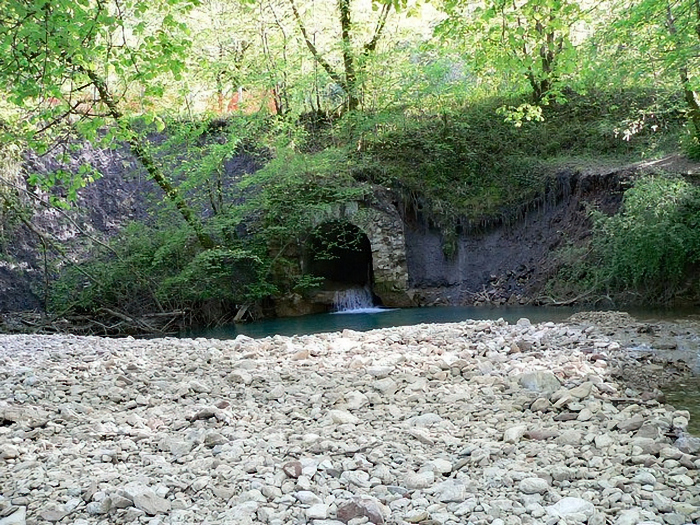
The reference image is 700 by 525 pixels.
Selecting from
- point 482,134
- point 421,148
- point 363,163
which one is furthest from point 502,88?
point 363,163

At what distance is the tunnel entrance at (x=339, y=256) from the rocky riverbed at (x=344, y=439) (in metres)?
8.96

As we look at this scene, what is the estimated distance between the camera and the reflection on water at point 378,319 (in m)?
11.5

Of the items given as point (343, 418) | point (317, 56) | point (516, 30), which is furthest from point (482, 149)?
point (343, 418)

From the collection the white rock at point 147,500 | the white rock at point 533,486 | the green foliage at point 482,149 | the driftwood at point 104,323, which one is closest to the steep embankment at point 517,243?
the green foliage at point 482,149

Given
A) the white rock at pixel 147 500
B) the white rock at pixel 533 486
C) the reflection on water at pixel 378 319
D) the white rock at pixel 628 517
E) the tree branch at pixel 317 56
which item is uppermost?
the tree branch at pixel 317 56

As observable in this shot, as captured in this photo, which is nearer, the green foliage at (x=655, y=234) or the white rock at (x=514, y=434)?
the white rock at (x=514, y=434)

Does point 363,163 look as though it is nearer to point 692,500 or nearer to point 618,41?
point 618,41

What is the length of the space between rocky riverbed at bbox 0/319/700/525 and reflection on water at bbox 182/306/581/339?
473cm

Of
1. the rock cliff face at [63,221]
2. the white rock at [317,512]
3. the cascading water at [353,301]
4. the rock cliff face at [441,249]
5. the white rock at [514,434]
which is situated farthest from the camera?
the cascading water at [353,301]

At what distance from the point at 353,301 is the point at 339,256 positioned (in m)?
2.22

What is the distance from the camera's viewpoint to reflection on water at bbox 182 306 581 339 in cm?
1155

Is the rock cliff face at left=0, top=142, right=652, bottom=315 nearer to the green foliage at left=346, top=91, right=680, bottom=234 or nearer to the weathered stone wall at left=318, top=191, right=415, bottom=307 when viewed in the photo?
the weathered stone wall at left=318, top=191, right=415, bottom=307

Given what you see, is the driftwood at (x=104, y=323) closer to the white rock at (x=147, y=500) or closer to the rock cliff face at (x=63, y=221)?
the rock cliff face at (x=63, y=221)

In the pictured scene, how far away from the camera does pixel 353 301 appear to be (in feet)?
51.5
